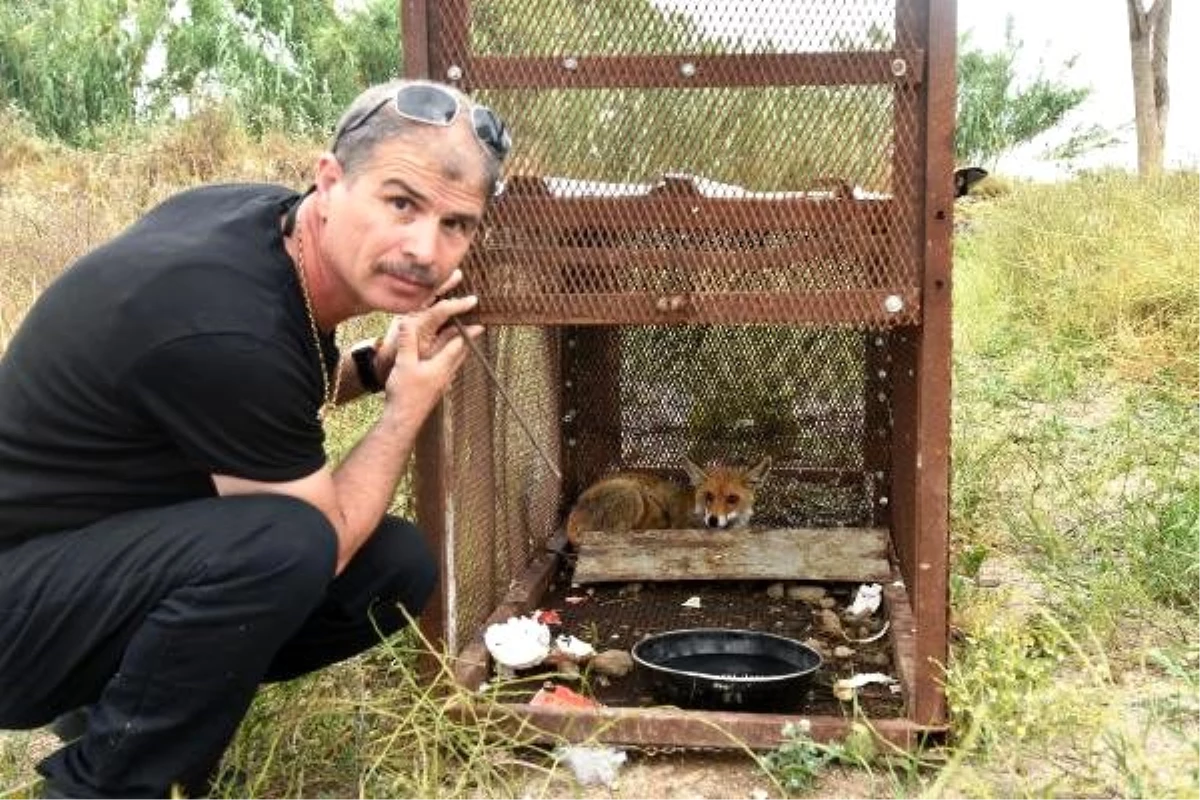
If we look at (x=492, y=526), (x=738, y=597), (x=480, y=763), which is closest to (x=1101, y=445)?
(x=738, y=597)

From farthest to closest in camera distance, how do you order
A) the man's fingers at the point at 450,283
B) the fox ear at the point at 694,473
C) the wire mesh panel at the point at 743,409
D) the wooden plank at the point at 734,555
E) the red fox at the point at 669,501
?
the fox ear at the point at 694,473 < the wire mesh panel at the point at 743,409 < the red fox at the point at 669,501 < the wooden plank at the point at 734,555 < the man's fingers at the point at 450,283

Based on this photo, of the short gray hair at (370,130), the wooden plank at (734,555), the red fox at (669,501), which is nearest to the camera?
the short gray hair at (370,130)

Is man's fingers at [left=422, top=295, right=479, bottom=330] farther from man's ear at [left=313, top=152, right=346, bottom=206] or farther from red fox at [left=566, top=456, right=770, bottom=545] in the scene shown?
red fox at [left=566, top=456, right=770, bottom=545]

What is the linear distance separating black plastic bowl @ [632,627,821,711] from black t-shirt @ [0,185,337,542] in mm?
1111

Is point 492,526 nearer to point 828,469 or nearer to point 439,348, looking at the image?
point 439,348

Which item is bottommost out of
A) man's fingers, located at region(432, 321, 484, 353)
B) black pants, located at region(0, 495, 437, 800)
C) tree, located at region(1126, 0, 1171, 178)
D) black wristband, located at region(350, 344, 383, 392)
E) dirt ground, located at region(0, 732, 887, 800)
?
dirt ground, located at region(0, 732, 887, 800)

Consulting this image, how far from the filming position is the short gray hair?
2.27 metres

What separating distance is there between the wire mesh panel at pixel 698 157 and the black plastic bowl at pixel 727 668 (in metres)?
0.84

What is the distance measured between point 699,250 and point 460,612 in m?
1.14

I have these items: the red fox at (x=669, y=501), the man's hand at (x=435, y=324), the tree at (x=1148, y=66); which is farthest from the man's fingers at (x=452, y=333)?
the tree at (x=1148, y=66)

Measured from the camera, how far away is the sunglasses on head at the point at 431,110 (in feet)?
7.47

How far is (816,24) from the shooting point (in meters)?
2.60

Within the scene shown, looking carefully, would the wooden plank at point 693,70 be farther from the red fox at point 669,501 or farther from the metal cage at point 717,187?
the red fox at point 669,501

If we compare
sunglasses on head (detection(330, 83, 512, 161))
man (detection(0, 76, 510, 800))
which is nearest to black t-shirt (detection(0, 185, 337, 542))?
man (detection(0, 76, 510, 800))
